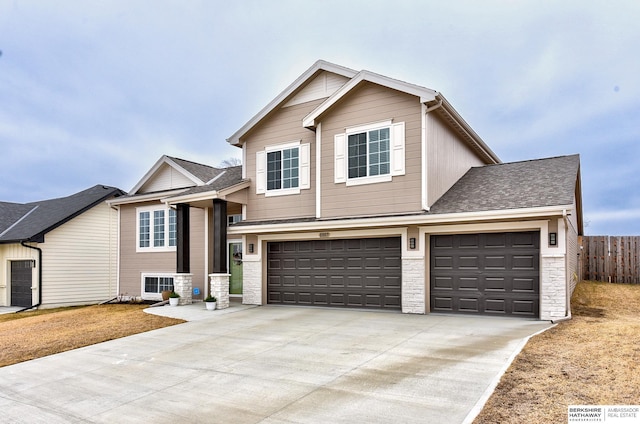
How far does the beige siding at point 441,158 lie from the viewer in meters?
11.8

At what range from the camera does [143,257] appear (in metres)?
17.5

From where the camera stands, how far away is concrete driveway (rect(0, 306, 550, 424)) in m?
5.20

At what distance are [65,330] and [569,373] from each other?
11595 millimetres

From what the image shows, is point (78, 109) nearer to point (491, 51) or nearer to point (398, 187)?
point (491, 51)

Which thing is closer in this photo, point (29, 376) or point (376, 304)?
point (29, 376)

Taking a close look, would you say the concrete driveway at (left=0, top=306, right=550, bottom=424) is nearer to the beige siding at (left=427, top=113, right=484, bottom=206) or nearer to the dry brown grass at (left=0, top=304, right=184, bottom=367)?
the dry brown grass at (left=0, top=304, right=184, bottom=367)

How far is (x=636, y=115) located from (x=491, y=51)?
9.18 m

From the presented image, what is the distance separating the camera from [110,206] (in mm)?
19219

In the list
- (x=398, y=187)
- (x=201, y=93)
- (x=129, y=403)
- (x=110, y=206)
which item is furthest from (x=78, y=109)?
(x=129, y=403)

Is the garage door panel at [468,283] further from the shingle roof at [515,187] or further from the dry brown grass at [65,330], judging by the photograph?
the dry brown grass at [65,330]

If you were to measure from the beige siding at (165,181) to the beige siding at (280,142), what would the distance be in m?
3.79

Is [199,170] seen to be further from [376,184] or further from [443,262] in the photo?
[443,262]

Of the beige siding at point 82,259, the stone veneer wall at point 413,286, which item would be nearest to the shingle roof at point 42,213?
the beige siding at point 82,259

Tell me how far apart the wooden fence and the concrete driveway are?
11.4 m
